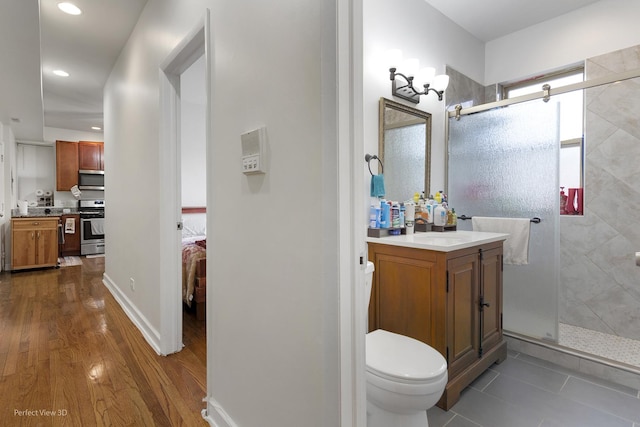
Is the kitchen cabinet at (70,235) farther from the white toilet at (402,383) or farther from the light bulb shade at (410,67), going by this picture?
the white toilet at (402,383)

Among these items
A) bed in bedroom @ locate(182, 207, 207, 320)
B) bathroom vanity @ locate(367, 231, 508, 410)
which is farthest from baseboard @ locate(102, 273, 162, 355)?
bathroom vanity @ locate(367, 231, 508, 410)

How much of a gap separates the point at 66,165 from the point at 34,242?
77.5 inches

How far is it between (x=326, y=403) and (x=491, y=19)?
3.23 meters

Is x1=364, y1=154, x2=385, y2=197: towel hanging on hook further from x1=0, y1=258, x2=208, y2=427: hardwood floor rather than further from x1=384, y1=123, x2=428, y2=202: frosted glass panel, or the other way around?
x1=0, y1=258, x2=208, y2=427: hardwood floor

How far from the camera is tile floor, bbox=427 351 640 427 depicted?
1.58 meters

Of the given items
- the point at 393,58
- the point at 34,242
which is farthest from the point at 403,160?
the point at 34,242

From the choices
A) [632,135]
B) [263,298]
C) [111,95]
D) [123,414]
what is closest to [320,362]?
[263,298]

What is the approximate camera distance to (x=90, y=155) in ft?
20.6

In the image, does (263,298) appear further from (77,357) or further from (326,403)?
(77,357)

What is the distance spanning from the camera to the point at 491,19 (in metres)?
2.77

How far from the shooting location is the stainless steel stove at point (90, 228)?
5.96 meters

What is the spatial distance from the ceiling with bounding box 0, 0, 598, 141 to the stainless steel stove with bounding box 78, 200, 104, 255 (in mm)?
2497

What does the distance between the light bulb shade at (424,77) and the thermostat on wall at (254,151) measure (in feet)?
5.55

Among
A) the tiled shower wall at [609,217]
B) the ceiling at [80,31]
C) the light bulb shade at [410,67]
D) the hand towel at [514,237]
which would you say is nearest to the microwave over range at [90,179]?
the ceiling at [80,31]
